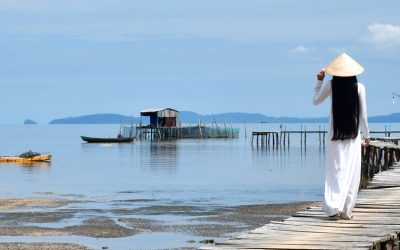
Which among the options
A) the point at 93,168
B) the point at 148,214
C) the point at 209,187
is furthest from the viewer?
the point at 93,168

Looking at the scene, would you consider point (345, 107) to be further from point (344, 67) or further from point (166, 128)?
point (166, 128)

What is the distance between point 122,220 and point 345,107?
535 inches

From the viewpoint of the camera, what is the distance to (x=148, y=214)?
24625 millimetres

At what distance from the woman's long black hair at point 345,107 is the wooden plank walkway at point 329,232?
3.29ft

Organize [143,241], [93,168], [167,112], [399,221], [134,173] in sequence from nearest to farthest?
[399,221], [143,241], [134,173], [93,168], [167,112]

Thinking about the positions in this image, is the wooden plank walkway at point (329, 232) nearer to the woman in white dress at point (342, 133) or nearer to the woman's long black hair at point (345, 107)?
the woman in white dress at point (342, 133)

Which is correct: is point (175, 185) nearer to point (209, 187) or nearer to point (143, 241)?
point (209, 187)

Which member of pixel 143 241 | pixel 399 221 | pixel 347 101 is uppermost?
pixel 347 101

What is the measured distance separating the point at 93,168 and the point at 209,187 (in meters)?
19.0

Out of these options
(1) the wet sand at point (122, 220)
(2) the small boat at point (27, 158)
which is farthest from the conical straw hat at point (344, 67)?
(2) the small boat at point (27, 158)

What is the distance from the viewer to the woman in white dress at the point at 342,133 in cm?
990

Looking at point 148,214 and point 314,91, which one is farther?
point 148,214

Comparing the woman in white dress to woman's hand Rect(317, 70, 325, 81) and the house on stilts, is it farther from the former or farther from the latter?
the house on stilts

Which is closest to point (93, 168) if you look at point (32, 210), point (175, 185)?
point (175, 185)
